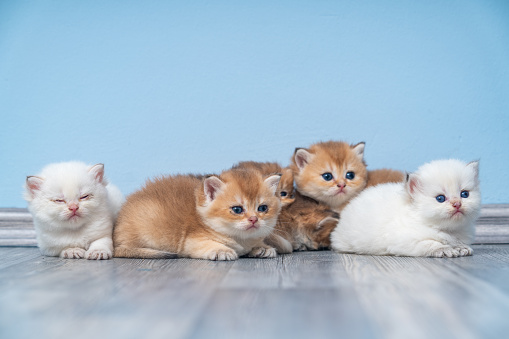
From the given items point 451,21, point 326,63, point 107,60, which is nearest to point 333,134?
point 326,63

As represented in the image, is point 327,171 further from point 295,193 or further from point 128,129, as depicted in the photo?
point 128,129

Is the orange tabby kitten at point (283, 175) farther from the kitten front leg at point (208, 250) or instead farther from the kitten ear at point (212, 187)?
the kitten front leg at point (208, 250)

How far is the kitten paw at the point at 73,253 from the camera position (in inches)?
101

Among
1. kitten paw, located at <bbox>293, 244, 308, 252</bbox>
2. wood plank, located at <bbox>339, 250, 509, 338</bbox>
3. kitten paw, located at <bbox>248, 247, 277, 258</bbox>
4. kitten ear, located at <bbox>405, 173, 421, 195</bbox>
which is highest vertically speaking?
kitten ear, located at <bbox>405, 173, 421, 195</bbox>

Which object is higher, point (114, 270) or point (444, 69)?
point (444, 69)

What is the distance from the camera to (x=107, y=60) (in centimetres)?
329

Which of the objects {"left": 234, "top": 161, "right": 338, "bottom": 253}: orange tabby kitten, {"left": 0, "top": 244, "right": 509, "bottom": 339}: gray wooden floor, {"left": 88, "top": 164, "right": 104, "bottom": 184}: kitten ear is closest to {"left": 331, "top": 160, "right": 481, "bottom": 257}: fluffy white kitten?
{"left": 0, "top": 244, "right": 509, "bottom": 339}: gray wooden floor

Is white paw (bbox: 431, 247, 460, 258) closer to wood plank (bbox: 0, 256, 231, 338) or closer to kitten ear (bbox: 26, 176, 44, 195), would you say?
wood plank (bbox: 0, 256, 231, 338)

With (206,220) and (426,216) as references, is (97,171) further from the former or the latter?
(426,216)

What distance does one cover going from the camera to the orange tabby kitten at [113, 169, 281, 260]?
7.96ft

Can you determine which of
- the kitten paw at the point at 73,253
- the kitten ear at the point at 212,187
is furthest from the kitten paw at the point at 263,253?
the kitten paw at the point at 73,253

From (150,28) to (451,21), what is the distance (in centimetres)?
185

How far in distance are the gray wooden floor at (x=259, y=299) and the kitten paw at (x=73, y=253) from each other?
20 centimetres

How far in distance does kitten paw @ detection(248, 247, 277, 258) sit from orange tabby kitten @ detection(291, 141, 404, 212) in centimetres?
51
